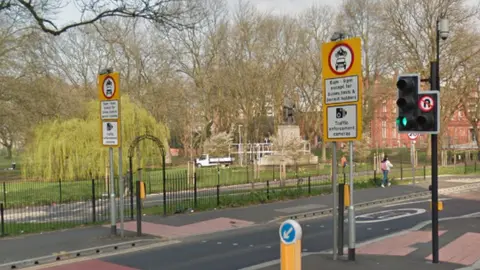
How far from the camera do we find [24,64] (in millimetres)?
31078

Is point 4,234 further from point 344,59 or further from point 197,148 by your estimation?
point 197,148

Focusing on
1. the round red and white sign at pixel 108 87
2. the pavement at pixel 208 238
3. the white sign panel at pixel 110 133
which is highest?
the round red and white sign at pixel 108 87

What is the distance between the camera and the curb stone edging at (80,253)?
9.59 m

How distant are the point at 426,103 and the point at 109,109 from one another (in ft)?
23.8

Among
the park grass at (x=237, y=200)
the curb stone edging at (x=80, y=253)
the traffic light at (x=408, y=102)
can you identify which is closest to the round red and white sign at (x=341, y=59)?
the traffic light at (x=408, y=102)

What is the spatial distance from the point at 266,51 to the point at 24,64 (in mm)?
27531

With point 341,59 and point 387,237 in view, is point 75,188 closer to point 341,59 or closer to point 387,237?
point 387,237

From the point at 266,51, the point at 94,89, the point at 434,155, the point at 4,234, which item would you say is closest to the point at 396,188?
the point at 434,155

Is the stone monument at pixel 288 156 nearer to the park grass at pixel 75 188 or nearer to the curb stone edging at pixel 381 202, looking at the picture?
the park grass at pixel 75 188

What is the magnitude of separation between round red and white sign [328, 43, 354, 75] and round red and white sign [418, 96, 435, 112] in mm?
1368

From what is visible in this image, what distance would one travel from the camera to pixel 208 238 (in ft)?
42.3

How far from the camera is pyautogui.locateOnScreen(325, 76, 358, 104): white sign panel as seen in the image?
845cm

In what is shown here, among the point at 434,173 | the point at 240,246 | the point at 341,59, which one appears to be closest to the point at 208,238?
the point at 240,246

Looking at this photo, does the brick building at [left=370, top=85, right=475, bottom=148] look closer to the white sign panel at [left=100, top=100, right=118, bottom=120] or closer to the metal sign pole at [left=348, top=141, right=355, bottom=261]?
the white sign panel at [left=100, top=100, right=118, bottom=120]
